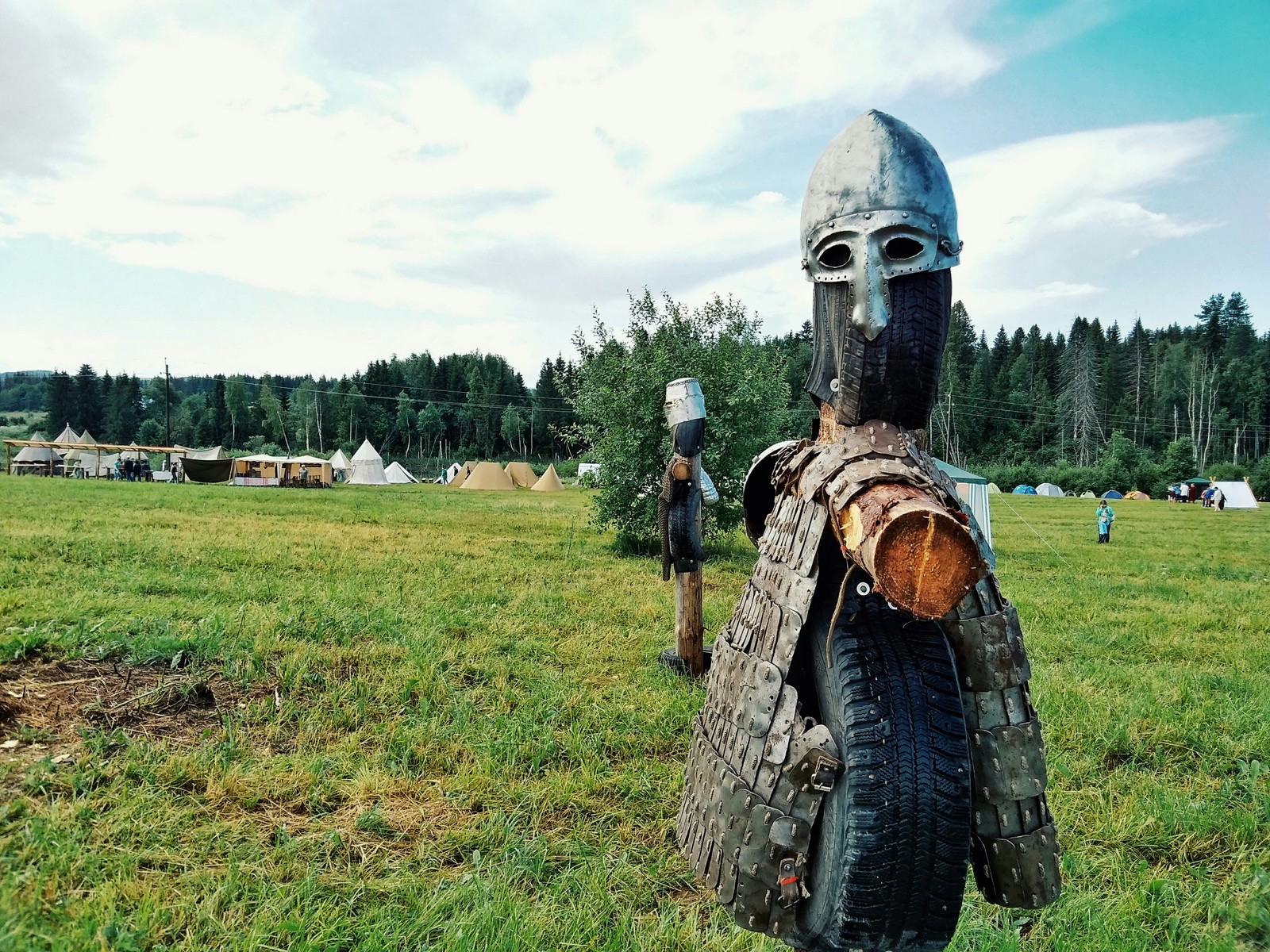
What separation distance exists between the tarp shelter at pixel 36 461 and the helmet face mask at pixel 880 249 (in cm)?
4534

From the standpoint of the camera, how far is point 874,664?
5.16 ft

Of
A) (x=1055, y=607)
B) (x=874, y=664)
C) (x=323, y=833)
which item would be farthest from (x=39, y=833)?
(x=1055, y=607)

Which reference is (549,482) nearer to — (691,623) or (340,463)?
(340,463)

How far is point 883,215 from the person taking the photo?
5.60 feet

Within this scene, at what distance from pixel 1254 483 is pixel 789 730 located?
57062 millimetres

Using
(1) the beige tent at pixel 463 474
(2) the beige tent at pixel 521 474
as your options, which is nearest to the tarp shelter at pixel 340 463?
(1) the beige tent at pixel 463 474

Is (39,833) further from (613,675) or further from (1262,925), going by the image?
(1262,925)

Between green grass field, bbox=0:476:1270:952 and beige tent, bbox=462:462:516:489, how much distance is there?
28.7 metres

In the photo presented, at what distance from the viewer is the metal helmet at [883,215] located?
Answer: 1.71 metres

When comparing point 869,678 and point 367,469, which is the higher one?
point 367,469

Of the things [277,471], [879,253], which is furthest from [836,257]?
[277,471]

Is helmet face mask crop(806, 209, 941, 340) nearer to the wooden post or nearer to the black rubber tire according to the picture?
the black rubber tire

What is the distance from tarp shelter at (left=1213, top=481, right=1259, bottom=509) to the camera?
3562 cm

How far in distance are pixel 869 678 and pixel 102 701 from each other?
4.86 meters
